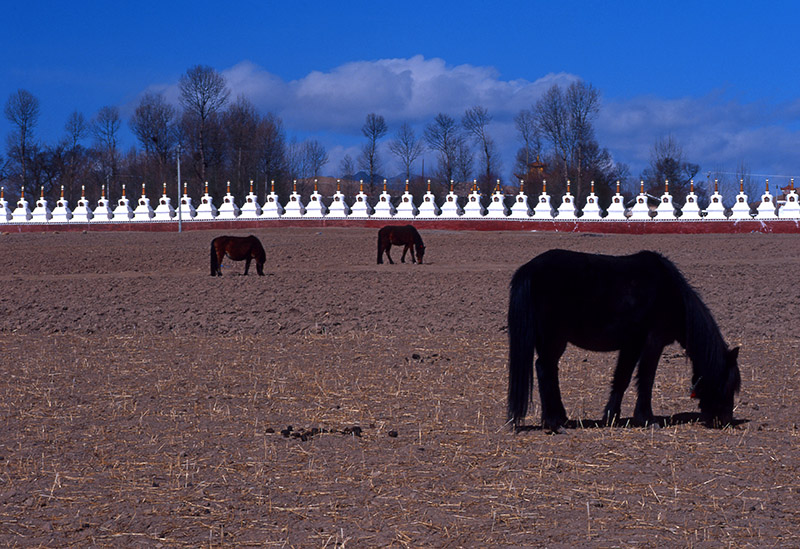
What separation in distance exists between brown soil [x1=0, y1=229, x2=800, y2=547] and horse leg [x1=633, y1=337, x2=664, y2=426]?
0.25 metres

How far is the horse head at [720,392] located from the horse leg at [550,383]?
1010 millimetres

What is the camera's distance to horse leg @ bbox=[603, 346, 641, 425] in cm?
688

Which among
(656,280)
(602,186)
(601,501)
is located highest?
(602,186)

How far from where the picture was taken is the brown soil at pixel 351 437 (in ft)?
16.0

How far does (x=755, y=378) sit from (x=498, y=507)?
16.5ft

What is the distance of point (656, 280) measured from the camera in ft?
22.5

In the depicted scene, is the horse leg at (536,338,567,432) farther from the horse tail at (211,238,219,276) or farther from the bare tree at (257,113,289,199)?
the bare tree at (257,113,289,199)

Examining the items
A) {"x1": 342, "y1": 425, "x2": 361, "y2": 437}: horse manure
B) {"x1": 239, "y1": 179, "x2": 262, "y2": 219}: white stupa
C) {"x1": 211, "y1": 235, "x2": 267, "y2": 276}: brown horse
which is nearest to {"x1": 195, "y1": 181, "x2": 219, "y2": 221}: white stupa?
{"x1": 239, "y1": 179, "x2": 262, "y2": 219}: white stupa

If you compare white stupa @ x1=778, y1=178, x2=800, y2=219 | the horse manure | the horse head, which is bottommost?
the horse manure

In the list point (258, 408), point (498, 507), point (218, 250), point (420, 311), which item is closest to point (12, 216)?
point (218, 250)

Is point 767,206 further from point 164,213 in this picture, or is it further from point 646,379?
point 646,379

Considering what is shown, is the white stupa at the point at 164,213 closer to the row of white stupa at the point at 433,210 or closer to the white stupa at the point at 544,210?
the row of white stupa at the point at 433,210

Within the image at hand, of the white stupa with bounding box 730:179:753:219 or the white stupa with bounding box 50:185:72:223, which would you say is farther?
the white stupa with bounding box 50:185:72:223

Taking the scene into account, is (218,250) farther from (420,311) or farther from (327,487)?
(327,487)
